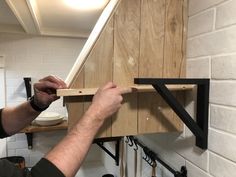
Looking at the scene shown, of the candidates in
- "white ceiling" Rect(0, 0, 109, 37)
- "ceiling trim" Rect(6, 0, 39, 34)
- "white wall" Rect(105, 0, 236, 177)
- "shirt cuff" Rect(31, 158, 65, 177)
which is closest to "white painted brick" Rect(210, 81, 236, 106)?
"white wall" Rect(105, 0, 236, 177)

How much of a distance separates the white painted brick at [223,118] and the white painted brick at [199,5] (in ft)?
1.07

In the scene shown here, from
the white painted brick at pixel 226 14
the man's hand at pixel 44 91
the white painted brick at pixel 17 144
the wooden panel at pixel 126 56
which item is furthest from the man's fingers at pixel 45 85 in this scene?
the white painted brick at pixel 17 144

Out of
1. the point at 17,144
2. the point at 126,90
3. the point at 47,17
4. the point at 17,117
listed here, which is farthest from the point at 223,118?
the point at 17,144

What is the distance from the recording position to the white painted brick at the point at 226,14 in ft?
2.13

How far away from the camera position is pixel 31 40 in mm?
2465

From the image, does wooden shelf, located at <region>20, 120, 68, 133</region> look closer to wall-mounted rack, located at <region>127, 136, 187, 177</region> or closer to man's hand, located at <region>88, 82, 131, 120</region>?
wall-mounted rack, located at <region>127, 136, 187, 177</region>

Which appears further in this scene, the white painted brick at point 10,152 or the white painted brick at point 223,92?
the white painted brick at point 10,152

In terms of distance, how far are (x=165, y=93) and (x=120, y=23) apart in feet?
0.93

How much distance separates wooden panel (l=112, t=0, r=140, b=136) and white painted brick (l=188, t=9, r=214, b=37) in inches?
7.8

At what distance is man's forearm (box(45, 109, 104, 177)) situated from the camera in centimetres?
57

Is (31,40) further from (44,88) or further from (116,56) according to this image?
(116,56)

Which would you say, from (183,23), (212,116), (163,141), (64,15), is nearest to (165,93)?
(212,116)

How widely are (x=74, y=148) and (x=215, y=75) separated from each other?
0.48 meters

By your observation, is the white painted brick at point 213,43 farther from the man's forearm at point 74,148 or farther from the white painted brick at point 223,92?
the man's forearm at point 74,148
